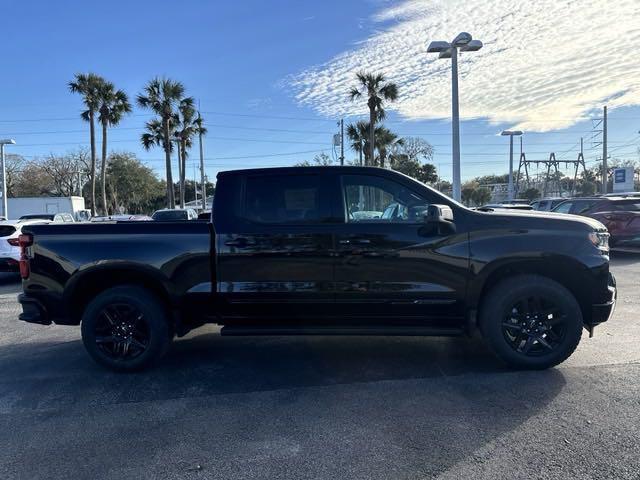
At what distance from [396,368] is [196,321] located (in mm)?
2069

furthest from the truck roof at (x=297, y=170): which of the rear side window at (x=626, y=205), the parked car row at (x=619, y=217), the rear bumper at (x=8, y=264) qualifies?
the rear side window at (x=626, y=205)

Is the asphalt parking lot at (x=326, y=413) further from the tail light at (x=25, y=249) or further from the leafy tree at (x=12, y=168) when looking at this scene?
the leafy tree at (x=12, y=168)

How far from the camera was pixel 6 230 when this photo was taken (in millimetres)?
10320

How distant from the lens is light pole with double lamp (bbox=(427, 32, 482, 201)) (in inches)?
581

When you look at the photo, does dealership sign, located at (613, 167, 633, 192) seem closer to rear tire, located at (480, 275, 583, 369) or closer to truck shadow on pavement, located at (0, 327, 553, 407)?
rear tire, located at (480, 275, 583, 369)

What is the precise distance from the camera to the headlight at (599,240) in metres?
4.17

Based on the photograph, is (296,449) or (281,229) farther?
(281,229)

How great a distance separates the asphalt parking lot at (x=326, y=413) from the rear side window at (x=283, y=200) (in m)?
1.55

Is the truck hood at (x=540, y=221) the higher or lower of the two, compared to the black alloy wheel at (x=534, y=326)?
higher

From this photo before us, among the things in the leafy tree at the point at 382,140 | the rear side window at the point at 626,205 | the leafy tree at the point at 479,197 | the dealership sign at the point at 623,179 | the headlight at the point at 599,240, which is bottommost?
the headlight at the point at 599,240

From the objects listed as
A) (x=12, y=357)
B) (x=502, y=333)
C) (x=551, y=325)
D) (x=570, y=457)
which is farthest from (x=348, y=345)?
(x=12, y=357)

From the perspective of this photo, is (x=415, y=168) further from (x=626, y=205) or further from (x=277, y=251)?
(x=277, y=251)

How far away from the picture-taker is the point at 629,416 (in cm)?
340

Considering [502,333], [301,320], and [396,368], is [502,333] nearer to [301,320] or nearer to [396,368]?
[396,368]
